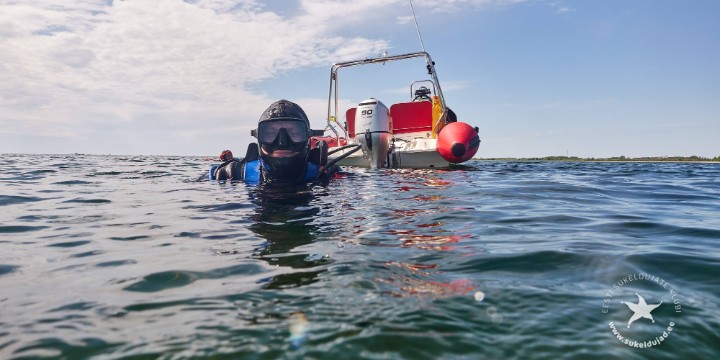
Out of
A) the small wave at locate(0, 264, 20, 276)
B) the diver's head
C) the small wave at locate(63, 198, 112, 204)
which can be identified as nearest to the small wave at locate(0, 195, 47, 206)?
the small wave at locate(63, 198, 112, 204)

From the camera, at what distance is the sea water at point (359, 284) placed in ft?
5.90

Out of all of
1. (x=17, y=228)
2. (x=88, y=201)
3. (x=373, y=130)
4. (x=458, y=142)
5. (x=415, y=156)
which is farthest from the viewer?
(x=415, y=156)

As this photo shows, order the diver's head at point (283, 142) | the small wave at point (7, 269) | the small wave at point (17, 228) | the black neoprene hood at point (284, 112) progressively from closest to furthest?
the small wave at point (7, 269) < the small wave at point (17, 228) < the diver's head at point (283, 142) < the black neoprene hood at point (284, 112)

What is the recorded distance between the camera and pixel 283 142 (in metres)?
7.92

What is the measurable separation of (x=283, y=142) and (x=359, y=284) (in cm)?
572

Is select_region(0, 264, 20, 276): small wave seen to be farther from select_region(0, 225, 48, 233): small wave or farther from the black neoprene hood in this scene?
the black neoprene hood

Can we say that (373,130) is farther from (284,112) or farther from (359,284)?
(359,284)

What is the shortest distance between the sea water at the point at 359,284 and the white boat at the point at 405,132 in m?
7.69

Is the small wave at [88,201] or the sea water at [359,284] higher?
the small wave at [88,201]

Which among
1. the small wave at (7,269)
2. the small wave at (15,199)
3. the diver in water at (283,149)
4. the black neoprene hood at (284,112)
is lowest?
the small wave at (7,269)

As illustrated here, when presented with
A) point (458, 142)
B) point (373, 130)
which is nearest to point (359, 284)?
point (458, 142)

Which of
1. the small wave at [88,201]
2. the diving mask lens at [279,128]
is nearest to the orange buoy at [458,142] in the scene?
the diving mask lens at [279,128]

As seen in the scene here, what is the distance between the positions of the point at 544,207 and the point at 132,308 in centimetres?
549

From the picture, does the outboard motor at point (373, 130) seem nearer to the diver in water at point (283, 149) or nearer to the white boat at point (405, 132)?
the white boat at point (405, 132)
